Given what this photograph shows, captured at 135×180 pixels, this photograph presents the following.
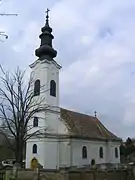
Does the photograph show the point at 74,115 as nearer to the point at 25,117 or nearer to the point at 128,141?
the point at 128,141

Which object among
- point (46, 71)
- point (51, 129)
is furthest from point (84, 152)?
point (46, 71)

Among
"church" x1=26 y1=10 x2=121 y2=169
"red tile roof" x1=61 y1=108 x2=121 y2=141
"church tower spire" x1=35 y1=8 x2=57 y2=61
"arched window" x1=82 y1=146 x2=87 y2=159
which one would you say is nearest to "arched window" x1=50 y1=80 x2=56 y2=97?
"church" x1=26 y1=10 x2=121 y2=169

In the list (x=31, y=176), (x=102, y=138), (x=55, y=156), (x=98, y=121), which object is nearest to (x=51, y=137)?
(x=55, y=156)

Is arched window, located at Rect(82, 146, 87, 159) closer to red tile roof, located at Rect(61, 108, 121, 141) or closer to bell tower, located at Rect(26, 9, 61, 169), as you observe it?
red tile roof, located at Rect(61, 108, 121, 141)

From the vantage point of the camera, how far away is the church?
4022 cm

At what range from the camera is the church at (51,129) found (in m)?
40.2

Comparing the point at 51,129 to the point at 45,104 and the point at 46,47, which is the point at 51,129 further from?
the point at 46,47

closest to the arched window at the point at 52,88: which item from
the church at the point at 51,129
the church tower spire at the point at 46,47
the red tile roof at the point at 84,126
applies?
the church at the point at 51,129

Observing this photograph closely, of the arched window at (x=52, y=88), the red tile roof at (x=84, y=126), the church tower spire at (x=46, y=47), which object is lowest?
the red tile roof at (x=84, y=126)

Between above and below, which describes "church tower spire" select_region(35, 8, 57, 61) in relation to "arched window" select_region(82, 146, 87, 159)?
above

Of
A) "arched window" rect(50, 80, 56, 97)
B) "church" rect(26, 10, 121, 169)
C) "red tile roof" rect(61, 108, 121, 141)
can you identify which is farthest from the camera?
"red tile roof" rect(61, 108, 121, 141)

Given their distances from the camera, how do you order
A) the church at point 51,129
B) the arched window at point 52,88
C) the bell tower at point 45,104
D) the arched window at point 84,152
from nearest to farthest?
the bell tower at point 45,104 → the church at point 51,129 → the arched window at point 52,88 → the arched window at point 84,152

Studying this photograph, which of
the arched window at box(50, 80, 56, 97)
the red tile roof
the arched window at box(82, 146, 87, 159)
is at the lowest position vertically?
the arched window at box(82, 146, 87, 159)

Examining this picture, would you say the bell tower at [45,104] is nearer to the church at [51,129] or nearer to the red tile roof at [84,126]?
the church at [51,129]
